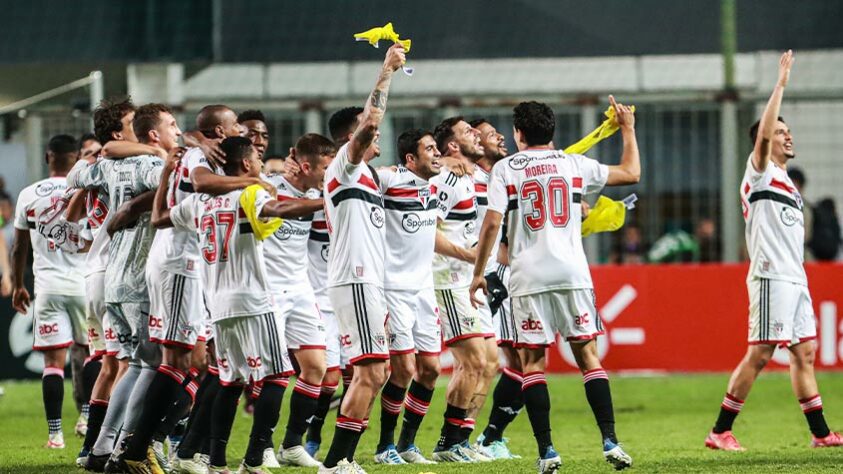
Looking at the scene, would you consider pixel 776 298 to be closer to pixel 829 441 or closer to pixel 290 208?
pixel 829 441

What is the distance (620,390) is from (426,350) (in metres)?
6.47

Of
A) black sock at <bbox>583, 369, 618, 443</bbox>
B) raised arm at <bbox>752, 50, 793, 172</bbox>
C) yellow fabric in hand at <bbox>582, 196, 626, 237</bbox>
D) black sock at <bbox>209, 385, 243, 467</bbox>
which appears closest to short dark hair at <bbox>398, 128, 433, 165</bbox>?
yellow fabric in hand at <bbox>582, 196, 626, 237</bbox>

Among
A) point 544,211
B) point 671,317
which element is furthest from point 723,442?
point 671,317

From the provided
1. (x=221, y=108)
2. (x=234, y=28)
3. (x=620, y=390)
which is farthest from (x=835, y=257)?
(x=221, y=108)

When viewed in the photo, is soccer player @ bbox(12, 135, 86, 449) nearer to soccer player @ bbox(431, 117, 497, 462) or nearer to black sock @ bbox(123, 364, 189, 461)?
black sock @ bbox(123, 364, 189, 461)

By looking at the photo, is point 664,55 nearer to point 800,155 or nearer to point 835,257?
point 800,155

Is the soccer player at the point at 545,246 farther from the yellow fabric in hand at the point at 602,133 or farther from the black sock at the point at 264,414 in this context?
the black sock at the point at 264,414

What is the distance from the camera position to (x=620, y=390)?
53.4ft

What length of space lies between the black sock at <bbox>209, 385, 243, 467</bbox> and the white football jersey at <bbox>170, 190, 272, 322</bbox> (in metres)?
0.45

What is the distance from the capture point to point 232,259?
8.42 m

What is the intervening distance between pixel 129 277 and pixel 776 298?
4.72 m

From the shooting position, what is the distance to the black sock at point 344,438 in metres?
8.45

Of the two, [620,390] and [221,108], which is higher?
[221,108]

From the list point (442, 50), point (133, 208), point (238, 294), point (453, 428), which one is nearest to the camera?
point (238, 294)
